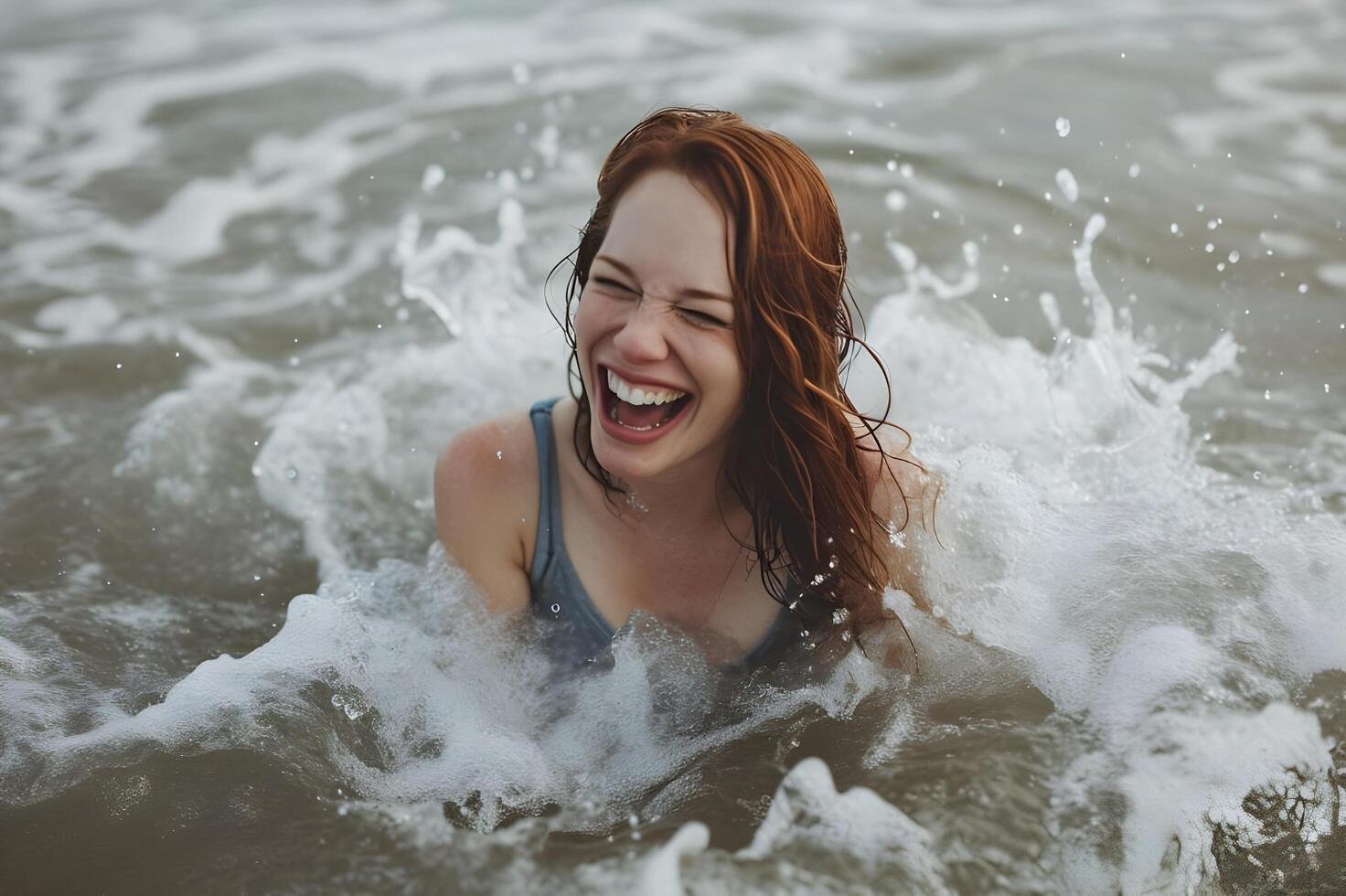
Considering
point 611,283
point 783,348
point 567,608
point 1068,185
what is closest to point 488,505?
point 567,608

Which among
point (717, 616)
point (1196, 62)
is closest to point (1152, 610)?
point (717, 616)

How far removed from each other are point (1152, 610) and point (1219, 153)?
385cm

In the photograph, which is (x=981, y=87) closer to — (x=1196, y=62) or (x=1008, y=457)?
(x=1196, y=62)

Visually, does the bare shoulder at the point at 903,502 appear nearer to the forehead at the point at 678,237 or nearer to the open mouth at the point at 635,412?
the open mouth at the point at 635,412

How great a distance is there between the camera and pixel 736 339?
244cm

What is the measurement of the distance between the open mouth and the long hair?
0.15 metres

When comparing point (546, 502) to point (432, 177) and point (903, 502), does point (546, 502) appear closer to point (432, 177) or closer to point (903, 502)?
point (903, 502)

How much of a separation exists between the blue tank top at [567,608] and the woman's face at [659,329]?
0.44 meters

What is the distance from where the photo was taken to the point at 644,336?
2.37 m

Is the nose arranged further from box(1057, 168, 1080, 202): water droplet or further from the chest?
box(1057, 168, 1080, 202): water droplet

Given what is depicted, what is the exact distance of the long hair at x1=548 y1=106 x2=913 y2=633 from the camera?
2379 millimetres

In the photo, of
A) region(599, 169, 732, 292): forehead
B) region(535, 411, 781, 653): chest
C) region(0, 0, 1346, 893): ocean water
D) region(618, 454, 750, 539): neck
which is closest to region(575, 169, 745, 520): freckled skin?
region(599, 169, 732, 292): forehead

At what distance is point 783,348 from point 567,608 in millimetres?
905

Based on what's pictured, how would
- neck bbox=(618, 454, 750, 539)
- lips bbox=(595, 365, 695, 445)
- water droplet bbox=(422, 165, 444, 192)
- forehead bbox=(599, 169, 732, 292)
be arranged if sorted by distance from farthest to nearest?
water droplet bbox=(422, 165, 444, 192) → neck bbox=(618, 454, 750, 539) → lips bbox=(595, 365, 695, 445) → forehead bbox=(599, 169, 732, 292)
